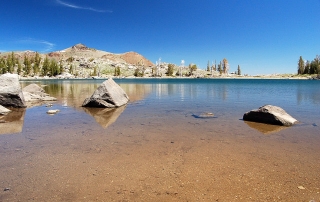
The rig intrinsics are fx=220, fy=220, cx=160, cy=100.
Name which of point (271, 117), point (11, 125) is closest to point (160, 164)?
point (271, 117)

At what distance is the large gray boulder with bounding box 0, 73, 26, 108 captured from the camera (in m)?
20.2

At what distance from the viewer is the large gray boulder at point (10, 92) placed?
66.1ft

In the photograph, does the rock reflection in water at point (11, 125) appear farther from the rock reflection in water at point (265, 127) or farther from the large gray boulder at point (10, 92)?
the rock reflection in water at point (265, 127)

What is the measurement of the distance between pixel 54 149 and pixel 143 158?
380cm

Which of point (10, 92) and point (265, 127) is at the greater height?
point (10, 92)

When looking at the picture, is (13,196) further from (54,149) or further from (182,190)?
(182,190)

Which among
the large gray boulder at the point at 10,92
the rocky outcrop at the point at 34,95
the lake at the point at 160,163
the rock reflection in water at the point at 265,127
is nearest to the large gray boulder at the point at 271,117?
the rock reflection in water at the point at 265,127

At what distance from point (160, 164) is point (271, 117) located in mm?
9266

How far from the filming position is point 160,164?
748cm

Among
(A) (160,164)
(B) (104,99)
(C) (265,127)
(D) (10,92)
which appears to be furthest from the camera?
(B) (104,99)

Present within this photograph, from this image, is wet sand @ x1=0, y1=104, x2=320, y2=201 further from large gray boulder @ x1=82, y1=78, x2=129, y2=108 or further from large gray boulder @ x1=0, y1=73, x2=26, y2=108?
large gray boulder @ x1=0, y1=73, x2=26, y2=108

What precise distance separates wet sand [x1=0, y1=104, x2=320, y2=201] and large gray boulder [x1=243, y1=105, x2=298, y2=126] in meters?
0.91

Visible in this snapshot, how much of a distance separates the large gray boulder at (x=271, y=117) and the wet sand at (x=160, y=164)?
91 cm

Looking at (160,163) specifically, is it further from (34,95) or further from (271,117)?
(34,95)
